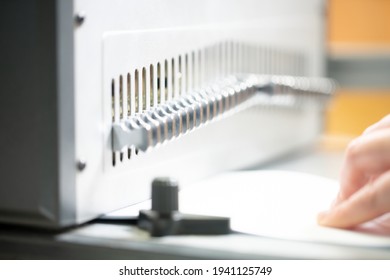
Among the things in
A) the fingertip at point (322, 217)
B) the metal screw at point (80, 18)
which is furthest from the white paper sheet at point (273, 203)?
the metal screw at point (80, 18)

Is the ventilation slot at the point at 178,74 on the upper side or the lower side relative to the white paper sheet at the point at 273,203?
upper

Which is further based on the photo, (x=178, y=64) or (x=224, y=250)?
(x=178, y=64)

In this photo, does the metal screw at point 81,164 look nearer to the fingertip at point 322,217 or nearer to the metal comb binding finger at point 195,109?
the metal comb binding finger at point 195,109

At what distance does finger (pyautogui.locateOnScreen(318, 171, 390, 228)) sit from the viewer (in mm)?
419

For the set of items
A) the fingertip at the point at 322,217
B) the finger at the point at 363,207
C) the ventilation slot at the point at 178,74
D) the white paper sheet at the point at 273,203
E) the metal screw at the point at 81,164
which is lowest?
the white paper sheet at the point at 273,203

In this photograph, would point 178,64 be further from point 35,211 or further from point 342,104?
point 342,104

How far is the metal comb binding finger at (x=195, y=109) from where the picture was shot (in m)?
0.48

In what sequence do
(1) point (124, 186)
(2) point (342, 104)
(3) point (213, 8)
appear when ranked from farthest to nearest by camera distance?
(2) point (342, 104)
(3) point (213, 8)
(1) point (124, 186)

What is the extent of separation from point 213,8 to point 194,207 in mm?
195

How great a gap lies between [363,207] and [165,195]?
12cm

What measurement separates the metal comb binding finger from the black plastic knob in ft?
0.15

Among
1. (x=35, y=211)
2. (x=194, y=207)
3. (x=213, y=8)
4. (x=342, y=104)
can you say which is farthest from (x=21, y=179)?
(x=342, y=104)

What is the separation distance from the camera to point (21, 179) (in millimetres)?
451

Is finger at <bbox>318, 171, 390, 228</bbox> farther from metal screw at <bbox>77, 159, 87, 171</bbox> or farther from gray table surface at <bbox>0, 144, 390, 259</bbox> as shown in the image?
metal screw at <bbox>77, 159, 87, 171</bbox>
